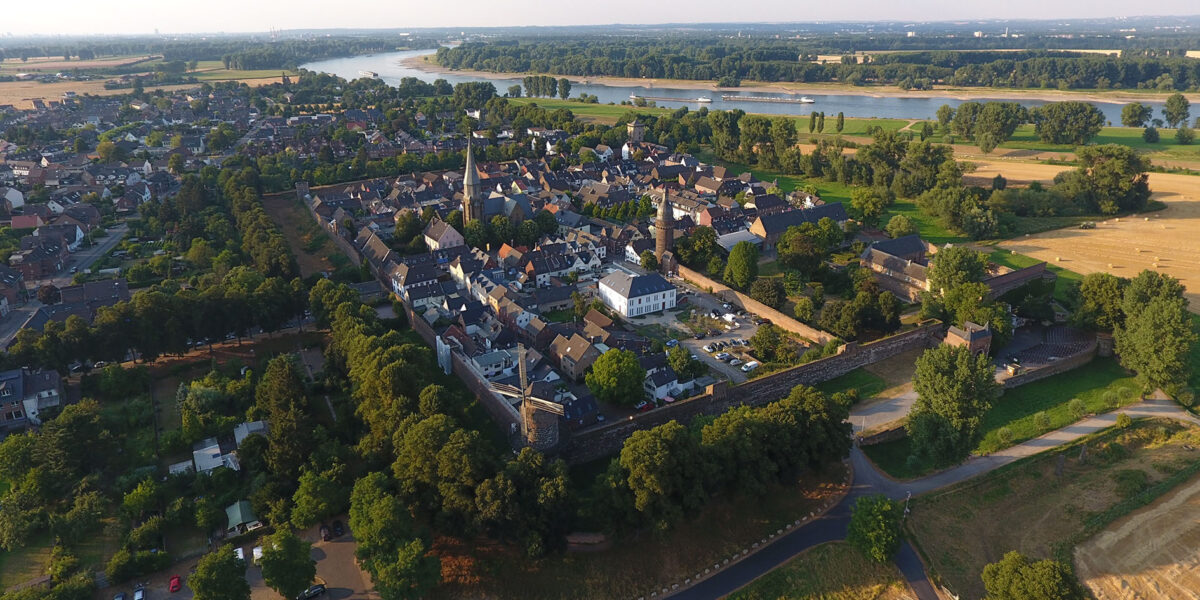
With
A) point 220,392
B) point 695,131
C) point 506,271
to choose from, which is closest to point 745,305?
point 506,271

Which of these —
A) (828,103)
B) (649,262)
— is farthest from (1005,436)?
(828,103)

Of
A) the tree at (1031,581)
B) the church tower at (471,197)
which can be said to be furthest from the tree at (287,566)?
the church tower at (471,197)

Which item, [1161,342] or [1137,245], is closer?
[1161,342]

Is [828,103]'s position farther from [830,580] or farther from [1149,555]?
[830,580]

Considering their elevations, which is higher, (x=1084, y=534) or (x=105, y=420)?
(x=105, y=420)

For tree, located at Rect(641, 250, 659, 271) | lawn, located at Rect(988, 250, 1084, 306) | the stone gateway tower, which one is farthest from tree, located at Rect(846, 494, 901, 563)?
lawn, located at Rect(988, 250, 1084, 306)

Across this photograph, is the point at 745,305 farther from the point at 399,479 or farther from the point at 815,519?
the point at 399,479
